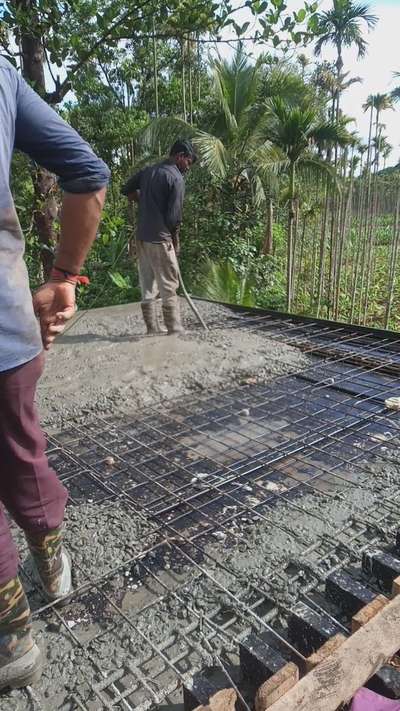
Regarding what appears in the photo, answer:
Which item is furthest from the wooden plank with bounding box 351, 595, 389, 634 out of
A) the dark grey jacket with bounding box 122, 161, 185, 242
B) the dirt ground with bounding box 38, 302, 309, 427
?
the dark grey jacket with bounding box 122, 161, 185, 242

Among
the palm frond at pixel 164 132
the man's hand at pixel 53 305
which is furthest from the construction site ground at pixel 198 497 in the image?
the palm frond at pixel 164 132

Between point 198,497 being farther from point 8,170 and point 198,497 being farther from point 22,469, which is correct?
point 8,170

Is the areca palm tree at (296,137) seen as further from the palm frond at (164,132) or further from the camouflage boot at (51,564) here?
the camouflage boot at (51,564)

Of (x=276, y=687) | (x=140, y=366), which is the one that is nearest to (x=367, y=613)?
(x=276, y=687)

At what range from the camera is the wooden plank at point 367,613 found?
1.30m


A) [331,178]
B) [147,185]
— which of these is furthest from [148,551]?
[331,178]

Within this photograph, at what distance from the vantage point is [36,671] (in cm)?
137

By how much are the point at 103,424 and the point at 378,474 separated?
1.55m

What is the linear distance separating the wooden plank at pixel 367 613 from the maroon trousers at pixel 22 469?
34.6 inches

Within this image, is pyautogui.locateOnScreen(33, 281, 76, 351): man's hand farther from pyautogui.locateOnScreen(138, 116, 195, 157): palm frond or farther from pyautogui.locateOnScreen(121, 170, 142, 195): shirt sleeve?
pyautogui.locateOnScreen(138, 116, 195, 157): palm frond

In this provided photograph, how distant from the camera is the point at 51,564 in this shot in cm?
156

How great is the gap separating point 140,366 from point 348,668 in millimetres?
2818

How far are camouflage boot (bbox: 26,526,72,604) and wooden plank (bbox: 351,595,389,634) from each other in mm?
883

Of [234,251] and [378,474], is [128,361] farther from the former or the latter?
[234,251]
